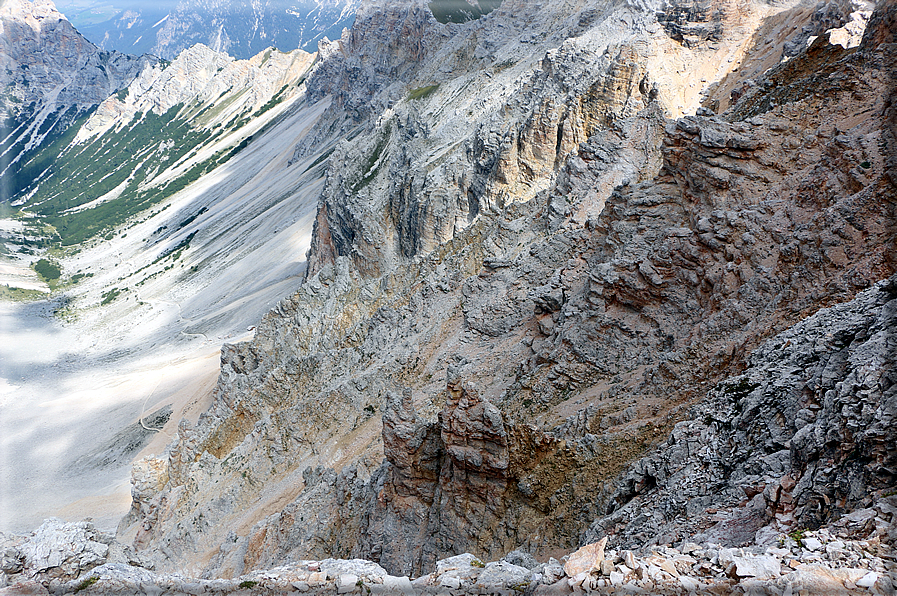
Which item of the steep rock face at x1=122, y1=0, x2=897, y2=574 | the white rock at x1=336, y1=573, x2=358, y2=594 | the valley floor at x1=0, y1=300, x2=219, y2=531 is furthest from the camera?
the valley floor at x1=0, y1=300, x2=219, y2=531

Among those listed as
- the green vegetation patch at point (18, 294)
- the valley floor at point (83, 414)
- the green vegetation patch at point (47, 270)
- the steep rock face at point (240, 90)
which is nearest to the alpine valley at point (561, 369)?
the valley floor at point (83, 414)

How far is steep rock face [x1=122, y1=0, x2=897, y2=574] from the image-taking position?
11312 mm

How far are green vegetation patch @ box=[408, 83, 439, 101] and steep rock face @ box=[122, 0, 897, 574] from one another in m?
37.2

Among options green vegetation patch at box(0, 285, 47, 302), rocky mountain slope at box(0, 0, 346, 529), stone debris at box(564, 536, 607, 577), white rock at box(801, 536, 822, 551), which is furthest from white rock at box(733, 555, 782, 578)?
green vegetation patch at box(0, 285, 47, 302)

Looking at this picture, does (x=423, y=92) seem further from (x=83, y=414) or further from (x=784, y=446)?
(x=784, y=446)

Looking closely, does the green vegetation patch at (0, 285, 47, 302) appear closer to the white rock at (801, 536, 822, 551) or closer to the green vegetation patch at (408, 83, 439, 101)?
the green vegetation patch at (408, 83, 439, 101)

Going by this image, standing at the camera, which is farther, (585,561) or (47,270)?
(47,270)

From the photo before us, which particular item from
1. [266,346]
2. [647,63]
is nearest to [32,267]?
[266,346]

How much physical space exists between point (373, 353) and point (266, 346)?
1275 cm

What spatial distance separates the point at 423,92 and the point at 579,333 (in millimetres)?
51872

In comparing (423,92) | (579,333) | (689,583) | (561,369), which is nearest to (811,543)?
(689,583)

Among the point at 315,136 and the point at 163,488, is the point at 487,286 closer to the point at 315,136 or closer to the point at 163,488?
the point at 163,488

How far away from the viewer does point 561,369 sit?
1545 centimetres

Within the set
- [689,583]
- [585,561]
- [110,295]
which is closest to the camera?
[689,583]
